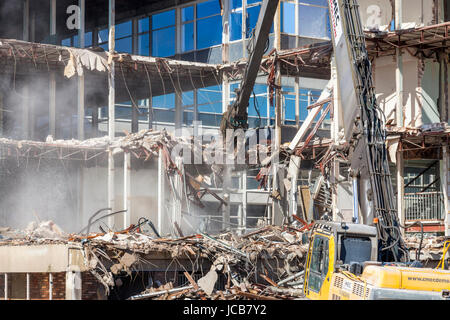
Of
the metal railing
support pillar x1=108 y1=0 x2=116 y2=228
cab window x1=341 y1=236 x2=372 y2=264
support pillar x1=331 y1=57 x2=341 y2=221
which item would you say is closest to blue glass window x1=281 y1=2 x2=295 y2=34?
support pillar x1=331 y1=57 x2=341 y2=221

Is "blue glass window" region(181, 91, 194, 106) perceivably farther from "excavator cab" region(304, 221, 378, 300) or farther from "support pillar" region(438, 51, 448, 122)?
"excavator cab" region(304, 221, 378, 300)

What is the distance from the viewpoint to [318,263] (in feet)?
45.4

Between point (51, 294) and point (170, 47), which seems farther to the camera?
point (170, 47)

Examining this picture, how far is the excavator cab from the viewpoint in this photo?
519 inches

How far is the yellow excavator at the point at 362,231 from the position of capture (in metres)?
11.9

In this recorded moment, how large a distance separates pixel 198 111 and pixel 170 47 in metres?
4.04

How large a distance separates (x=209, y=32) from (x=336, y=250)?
2397cm

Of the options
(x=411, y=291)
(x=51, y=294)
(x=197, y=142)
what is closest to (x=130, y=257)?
(x=51, y=294)

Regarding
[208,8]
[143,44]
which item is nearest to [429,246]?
[208,8]

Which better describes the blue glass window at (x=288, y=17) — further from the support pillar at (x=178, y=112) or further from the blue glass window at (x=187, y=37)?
the support pillar at (x=178, y=112)

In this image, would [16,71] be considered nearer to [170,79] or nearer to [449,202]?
[170,79]

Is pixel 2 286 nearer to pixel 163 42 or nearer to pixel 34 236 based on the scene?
pixel 34 236

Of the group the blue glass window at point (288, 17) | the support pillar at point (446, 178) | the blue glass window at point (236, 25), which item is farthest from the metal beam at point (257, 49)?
the blue glass window at point (236, 25)

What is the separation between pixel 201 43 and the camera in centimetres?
3581
